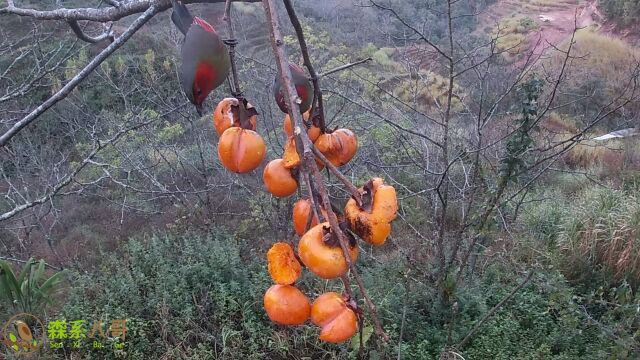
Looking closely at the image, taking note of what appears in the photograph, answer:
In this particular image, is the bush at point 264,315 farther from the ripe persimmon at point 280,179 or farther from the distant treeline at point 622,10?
the distant treeline at point 622,10

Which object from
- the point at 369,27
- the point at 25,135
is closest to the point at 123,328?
the point at 25,135

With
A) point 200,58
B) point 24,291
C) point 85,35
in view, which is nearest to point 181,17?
point 200,58

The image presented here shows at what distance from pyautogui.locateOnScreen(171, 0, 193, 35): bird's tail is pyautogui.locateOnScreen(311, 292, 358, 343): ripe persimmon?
0.90ft

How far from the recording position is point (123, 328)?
328 cm

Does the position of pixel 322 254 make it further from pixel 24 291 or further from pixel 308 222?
pixel 24 291

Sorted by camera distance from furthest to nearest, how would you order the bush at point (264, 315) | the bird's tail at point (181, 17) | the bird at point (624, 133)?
the bird at point (624, 133)
the bush at point (264, 315)
the bird's tail at point (181, 17)

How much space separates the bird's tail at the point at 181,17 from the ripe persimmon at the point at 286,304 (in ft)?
0.83

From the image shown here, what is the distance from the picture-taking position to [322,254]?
408mm

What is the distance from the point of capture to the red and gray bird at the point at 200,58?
458 millimetres

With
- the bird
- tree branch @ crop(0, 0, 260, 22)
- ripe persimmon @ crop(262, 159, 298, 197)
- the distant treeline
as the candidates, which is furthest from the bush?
the distant treeline

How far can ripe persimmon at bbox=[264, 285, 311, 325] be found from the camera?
0.49m

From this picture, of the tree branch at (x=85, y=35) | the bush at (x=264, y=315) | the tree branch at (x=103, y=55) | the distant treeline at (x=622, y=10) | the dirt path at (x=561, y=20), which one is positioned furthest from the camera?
the distant treeline at (x=622, y=10)

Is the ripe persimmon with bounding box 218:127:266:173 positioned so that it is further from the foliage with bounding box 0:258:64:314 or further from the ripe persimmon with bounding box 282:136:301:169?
the foliage with bounding box 0:258:64:314

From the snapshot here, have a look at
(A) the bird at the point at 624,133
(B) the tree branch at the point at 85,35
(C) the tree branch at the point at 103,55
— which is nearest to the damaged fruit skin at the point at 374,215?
(C) the tree branch at the point at 103,55
